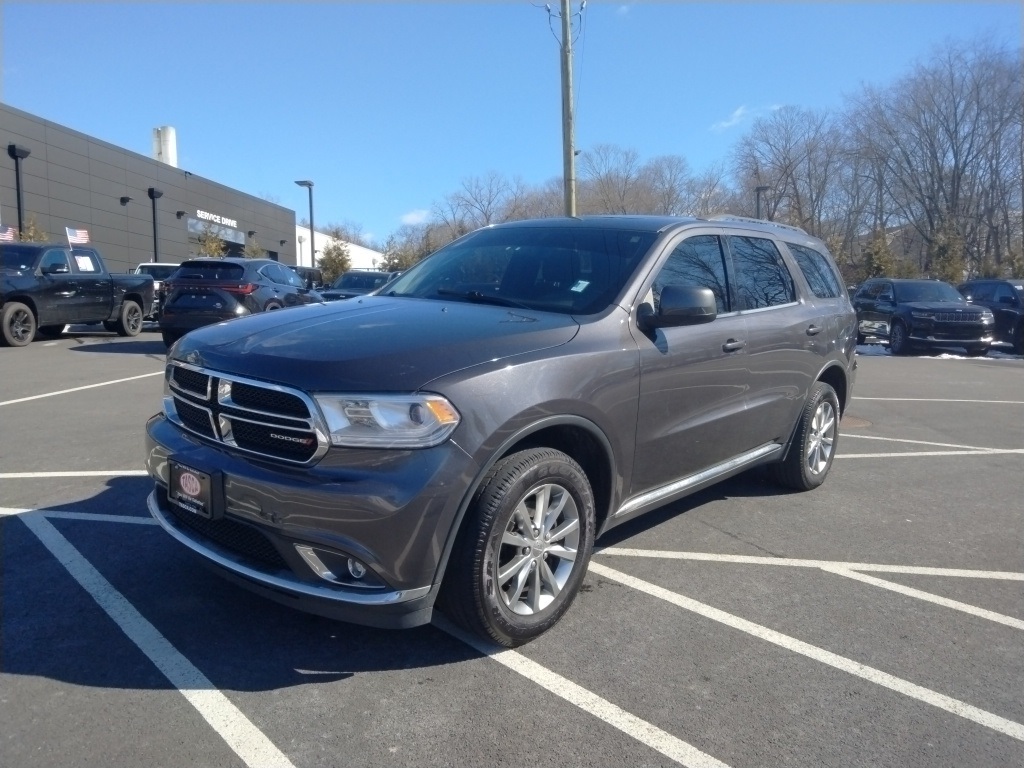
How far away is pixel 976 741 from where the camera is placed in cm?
292

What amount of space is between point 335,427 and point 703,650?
181 cm

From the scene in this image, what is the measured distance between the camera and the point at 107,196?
30438mm

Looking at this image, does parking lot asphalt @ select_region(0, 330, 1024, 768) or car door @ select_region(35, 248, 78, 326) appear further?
car door @ select_region(35, 248, 78, 326)

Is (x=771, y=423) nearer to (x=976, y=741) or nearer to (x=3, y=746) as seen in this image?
(x=976, y=741)

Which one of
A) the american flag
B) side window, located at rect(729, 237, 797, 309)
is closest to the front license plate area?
side window, located at rect(729, 237, 797, 309)

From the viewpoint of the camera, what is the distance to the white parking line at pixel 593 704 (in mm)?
2805

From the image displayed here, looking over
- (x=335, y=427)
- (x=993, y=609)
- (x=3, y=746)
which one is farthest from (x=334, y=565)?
(x=993, y=609)

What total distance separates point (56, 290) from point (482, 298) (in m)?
13.1

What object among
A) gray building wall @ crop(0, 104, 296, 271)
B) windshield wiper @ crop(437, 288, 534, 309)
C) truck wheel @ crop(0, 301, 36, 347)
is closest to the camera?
windshield wiper @ crop(437, 288, 534, 309)

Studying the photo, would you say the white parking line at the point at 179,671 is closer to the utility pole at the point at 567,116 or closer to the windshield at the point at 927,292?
the utility pole at the point at 567,116

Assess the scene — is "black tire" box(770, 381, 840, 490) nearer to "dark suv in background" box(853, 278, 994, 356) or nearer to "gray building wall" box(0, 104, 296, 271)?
"dark suv in background" box(853, 278, 994, 356)

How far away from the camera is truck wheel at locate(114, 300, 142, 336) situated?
54.7ft

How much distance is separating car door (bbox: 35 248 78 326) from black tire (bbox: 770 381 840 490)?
43.6 feet

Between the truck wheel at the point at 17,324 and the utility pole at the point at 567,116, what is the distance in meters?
9.67
